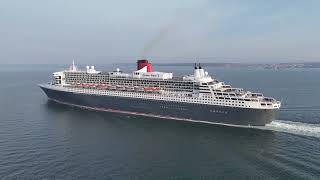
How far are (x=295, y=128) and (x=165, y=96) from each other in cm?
2281

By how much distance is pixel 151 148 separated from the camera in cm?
4266

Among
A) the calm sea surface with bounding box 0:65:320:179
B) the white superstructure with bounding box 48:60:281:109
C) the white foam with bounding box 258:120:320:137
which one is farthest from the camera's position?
the white superstructure with bounding box 48:60:281:109

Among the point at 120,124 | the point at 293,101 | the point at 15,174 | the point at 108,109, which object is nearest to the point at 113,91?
the point at 108,109

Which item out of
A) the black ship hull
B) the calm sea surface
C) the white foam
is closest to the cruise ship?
the black ship hull

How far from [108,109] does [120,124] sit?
1014 centimetres

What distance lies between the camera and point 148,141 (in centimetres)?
4591

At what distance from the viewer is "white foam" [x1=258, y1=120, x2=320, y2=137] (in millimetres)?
45922

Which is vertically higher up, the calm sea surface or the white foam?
the white foam

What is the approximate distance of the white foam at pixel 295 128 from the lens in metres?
45.9

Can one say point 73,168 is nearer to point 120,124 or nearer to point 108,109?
point 120,124

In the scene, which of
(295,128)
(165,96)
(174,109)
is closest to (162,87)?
(165,96)

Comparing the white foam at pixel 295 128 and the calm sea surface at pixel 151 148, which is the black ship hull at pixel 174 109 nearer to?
the white foam at pixel 295 128

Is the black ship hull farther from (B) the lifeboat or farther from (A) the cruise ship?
(B) the lifeboat

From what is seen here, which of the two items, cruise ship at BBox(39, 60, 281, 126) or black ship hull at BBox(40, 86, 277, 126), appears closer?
black ship hull at BBox(40, 86, 277, 126)
